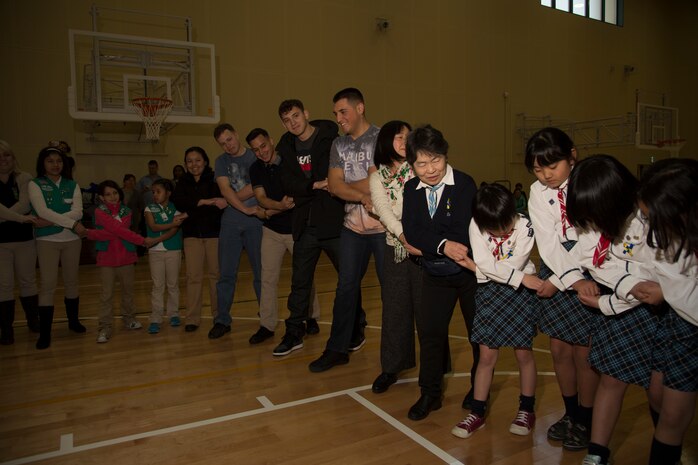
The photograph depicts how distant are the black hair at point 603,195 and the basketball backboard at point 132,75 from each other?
317 inches

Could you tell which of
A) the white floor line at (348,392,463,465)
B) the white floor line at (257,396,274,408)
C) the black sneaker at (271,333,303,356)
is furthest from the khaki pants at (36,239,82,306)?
the white floor line at (348,392,463,465)

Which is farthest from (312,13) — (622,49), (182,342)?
Result: (622,49)

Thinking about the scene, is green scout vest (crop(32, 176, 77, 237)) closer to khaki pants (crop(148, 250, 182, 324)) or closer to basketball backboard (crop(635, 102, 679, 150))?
khaki pants (crop(148, 250, 182, 324))

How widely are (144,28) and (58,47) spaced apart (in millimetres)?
1598

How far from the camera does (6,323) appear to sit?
470cm

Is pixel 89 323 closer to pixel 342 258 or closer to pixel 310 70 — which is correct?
pixel 342 258

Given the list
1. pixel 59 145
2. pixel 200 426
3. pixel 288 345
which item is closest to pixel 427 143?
pixel 200 426

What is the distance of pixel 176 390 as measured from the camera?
3523 mm

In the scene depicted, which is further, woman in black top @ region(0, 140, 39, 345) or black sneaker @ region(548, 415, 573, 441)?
woman in black top @ region(0, 140, 39, 345)

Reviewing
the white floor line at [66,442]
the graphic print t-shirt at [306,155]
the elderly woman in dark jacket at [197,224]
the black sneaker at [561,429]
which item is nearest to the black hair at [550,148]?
the black sneaker at [561,429]

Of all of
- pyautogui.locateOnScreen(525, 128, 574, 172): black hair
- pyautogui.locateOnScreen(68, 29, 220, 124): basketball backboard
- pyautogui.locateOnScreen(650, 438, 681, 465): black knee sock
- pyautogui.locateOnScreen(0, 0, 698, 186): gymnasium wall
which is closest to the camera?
pyautogui.locateOnScreen(650, 438, 681, 465): black knee sock

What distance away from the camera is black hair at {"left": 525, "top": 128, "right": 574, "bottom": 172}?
2342mm

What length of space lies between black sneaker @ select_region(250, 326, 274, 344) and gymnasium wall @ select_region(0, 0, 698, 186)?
7120mm

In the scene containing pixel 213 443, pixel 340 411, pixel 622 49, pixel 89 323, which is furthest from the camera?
pixel 622 49
